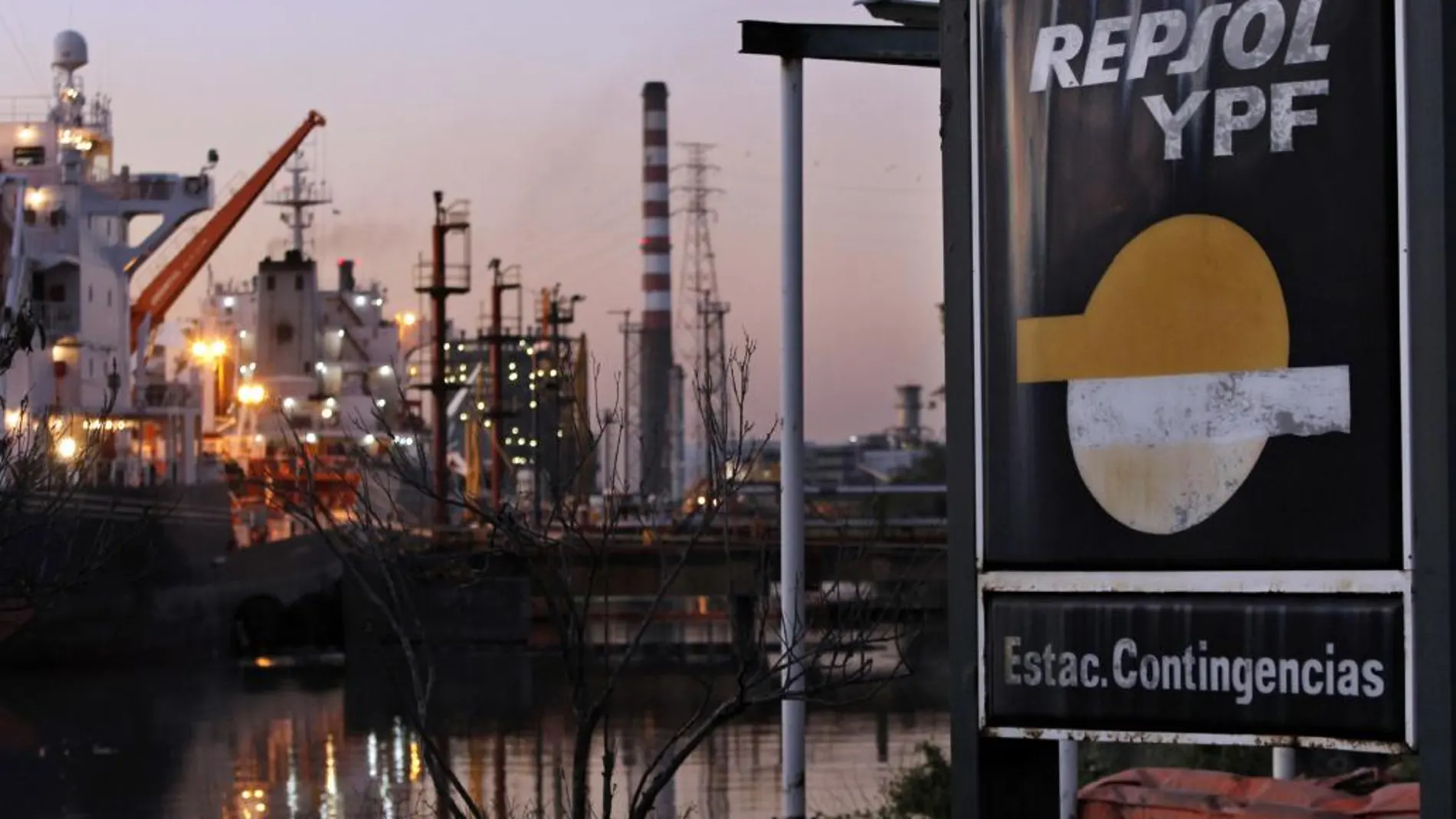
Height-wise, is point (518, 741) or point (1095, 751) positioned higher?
point (1095, 751)

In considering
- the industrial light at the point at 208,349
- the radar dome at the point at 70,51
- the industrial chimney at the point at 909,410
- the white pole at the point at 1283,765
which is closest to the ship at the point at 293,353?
the industrial light at the point at 208,349

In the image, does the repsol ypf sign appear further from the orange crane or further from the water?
the orange crane

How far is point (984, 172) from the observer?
4.82 meters

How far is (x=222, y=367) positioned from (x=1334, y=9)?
7456 centimetres

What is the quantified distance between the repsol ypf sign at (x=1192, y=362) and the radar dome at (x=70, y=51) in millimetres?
54721

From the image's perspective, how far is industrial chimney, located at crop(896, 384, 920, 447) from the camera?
529ft

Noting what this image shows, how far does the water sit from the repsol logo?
17.1m

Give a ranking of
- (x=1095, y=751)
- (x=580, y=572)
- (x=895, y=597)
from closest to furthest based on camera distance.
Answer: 1. (x=895, y=597)
2. (x=1095, y=751)
3. (x=580, y=572)

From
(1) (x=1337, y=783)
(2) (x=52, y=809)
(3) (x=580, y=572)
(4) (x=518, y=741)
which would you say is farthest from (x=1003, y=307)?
(3) (x=580, y=572)

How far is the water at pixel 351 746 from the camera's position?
27594 mm

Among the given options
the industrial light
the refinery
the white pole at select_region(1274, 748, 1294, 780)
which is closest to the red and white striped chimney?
the refinery

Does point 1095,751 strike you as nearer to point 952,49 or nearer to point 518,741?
point 952,49

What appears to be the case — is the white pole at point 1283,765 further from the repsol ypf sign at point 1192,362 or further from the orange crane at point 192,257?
the orange crane at point 192,257

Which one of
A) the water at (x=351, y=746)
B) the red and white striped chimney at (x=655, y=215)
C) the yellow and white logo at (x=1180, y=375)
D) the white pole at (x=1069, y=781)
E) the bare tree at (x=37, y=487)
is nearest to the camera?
the yellow and white logo at (x=1180, y=375)
